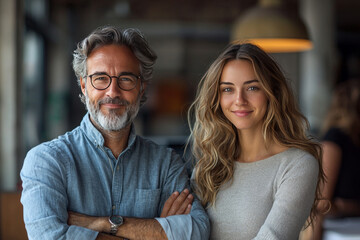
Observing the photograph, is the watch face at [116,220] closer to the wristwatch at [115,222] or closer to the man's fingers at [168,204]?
the wristwatch at [115,222]

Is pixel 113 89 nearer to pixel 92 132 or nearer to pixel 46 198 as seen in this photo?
pixel 92 132

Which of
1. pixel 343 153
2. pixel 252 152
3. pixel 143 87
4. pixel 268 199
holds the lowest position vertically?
pixel 343 153

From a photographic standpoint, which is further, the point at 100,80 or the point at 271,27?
the point at 271,27

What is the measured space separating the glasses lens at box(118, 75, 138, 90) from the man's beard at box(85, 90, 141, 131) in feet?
0.20

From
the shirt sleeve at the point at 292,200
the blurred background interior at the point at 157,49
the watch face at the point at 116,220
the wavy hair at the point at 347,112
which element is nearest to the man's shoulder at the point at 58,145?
the watch face at the point at 116,220

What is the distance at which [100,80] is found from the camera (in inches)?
82.6

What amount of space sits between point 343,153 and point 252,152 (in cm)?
165

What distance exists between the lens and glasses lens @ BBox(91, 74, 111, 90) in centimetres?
209

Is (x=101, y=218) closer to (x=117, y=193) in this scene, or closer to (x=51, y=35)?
(x=117, y=193)

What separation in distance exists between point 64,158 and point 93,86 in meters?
0.32

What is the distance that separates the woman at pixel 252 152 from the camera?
2.02 m

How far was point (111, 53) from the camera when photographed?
2.12m

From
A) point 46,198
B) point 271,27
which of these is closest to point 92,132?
point 46,198

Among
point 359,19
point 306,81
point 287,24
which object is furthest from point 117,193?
point 359,19
